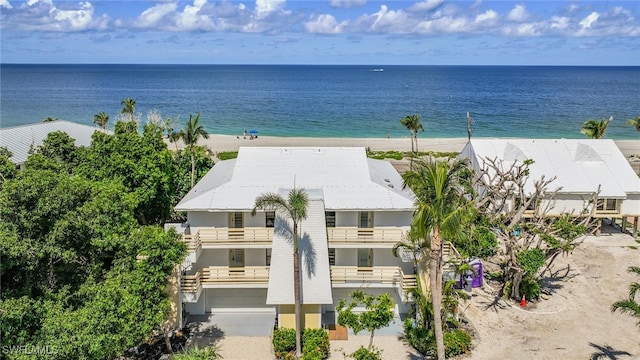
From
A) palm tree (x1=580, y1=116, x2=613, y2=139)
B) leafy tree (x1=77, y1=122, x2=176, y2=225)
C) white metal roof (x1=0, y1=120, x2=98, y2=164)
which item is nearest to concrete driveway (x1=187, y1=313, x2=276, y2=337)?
leafy tree (x1=77, y1=122, x2=176, y2=225)

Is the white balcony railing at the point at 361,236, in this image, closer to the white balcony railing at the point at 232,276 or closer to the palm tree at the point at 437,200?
the white balcony railing at the point at 232,276

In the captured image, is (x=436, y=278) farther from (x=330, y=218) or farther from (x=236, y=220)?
(x=236, y=220)

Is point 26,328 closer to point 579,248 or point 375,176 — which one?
point 375,176

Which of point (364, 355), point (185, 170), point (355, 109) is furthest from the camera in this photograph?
point (355, 109)

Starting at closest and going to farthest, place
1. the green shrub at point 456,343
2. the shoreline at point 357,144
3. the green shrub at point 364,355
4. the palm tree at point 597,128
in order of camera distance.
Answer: the green shrub at point 364,355
the green shrub at point 456,343
the palm tree at point 597,128
the shoreline at point 357,144

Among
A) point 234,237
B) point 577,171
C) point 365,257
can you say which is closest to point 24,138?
point 234,237

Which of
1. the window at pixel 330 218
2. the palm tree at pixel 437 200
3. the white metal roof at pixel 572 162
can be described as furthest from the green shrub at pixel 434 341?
the white metal roof at pixel 572 162

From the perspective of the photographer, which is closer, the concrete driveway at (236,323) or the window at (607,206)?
the concrete driveway at (236,323)
